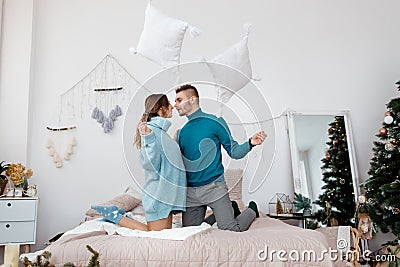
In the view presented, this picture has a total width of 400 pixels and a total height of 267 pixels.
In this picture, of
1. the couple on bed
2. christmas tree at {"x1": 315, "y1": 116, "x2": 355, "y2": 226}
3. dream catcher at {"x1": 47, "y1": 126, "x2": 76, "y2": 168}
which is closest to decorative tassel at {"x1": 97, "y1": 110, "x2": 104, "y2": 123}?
dream catcher at {"x1": 47, "y1": 126, "x2": 76, "y2": 168}

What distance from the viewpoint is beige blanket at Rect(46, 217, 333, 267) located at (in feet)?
5.73

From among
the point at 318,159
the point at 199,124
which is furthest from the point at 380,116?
Result: the point at 199,124

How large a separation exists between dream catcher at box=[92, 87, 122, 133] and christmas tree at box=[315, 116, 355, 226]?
78.9 inches

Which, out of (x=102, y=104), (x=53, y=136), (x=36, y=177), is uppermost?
(x=102, y=104)

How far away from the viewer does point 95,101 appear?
391cm

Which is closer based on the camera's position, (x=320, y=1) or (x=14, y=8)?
(x=14, y=8)

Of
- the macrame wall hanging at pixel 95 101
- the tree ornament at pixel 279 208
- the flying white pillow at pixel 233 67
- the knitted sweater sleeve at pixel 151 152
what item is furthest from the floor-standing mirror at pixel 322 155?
the knitted sweater sleeve at pixel 151 152

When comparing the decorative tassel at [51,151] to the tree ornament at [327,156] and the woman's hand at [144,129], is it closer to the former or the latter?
the woman's hand at [144,129]

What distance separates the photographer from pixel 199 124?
235 cm

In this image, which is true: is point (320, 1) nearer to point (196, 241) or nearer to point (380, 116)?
Answer: point (380, 116)

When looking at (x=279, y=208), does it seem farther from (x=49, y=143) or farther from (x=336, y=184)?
(x=49, y=143)

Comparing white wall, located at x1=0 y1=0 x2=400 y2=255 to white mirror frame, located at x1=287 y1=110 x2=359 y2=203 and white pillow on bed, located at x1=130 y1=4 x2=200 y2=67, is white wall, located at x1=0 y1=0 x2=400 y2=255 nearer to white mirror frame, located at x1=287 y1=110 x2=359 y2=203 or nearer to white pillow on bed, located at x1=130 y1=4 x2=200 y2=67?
white mirror frame, located at x1=287 y1=110 x2=359 y2=203

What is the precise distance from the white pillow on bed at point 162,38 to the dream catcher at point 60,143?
1405 mm

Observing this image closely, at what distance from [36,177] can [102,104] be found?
87cm
